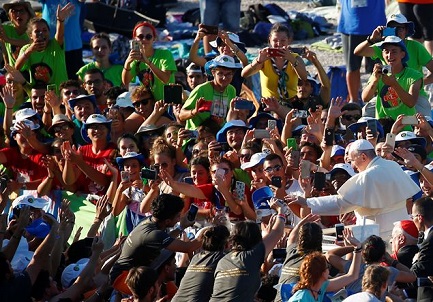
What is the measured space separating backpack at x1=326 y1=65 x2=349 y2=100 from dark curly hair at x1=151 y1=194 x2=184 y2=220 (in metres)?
5.18

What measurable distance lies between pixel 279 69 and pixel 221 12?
9.98 feet

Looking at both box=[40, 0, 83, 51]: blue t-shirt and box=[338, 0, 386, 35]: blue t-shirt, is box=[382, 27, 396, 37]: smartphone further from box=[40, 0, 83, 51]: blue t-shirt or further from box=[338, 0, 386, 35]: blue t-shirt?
box=[40, 0, 83, 51]: blue t-shirt

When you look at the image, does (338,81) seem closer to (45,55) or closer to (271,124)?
(271,124)

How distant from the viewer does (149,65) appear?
15555 millimetres

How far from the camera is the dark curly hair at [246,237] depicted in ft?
34.6

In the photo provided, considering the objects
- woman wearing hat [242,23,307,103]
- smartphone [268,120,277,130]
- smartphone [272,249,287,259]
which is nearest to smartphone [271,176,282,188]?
smartphone [272,249,287,259]

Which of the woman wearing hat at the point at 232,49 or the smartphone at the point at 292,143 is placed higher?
the woman wearing hat at the point at 232,49

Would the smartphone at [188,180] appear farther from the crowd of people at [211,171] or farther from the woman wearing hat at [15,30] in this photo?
the woman wearing hat at [15,30]

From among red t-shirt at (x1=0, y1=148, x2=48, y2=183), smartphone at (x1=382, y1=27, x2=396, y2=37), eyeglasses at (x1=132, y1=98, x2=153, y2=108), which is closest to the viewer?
smartphone at (x1=382, y1=27, x2=396, y2=37)

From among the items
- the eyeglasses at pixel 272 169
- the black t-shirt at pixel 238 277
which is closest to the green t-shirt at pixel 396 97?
the eyeglasses at pixel 272 169

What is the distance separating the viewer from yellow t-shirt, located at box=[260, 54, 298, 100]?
49.3 feet

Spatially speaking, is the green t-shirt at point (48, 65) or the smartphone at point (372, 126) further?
the green t-shirt at point (48, 65)

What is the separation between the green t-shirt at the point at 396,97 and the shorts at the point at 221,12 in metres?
3.88

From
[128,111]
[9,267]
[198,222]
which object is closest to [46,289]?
[9,267]
